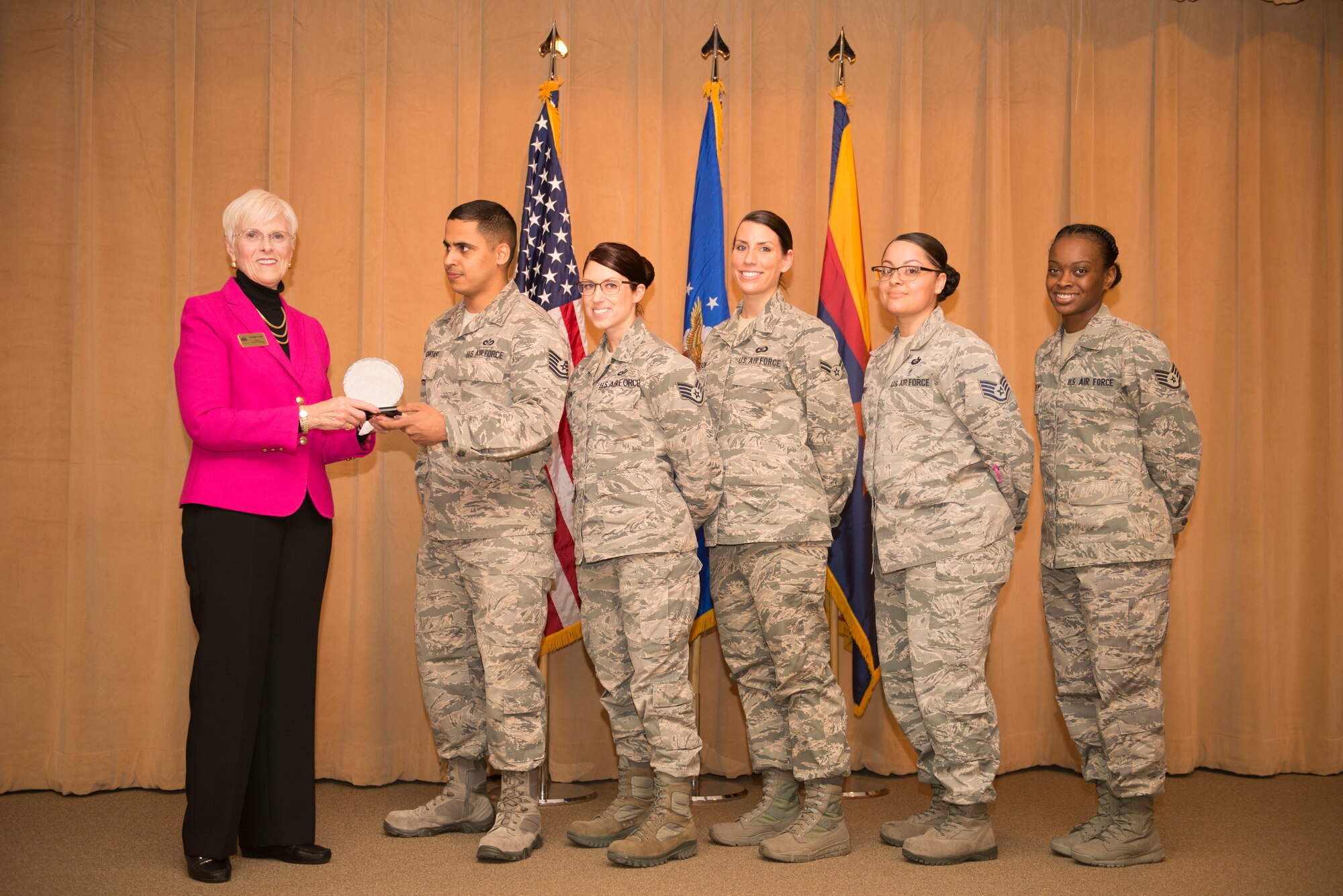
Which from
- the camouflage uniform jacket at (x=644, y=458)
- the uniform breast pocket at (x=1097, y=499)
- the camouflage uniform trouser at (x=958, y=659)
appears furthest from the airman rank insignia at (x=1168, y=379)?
the camouflage uniform jacket at (x=644, y=458)

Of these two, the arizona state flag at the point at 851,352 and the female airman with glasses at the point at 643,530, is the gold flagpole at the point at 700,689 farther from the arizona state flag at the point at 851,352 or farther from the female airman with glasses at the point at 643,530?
the female airman with glasses at the point at 643,530

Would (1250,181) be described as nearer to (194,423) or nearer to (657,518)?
(657,518)

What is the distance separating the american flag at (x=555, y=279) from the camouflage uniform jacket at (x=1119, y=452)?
1683mm

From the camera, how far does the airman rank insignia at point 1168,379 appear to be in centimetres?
298

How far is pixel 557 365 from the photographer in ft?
9.98

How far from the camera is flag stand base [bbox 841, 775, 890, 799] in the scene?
3853 millimetres

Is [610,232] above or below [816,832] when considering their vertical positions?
above

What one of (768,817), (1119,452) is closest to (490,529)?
(768,817)

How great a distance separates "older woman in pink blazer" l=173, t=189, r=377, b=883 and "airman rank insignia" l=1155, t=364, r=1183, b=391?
227 cm

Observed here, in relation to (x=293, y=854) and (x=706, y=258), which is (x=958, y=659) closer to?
(x=706, y=258)

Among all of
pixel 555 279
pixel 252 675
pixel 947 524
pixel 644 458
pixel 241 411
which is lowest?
pixel 252 675

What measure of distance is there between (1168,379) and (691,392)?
142 centimetres

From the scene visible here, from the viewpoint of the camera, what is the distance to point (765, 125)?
430 centimetres

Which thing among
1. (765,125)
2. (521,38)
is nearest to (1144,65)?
(765,125)
